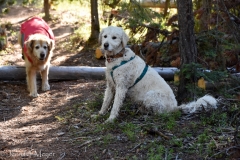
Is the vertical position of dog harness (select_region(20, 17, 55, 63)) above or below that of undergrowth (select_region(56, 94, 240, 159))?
above

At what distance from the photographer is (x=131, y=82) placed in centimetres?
588

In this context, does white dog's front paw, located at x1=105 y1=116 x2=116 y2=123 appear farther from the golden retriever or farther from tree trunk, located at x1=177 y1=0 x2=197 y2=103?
the golden retriever

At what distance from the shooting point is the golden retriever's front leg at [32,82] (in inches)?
315

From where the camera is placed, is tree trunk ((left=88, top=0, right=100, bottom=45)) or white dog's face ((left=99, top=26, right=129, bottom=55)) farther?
tree trunk ((left=88, top=0, right=100, bottom=45))

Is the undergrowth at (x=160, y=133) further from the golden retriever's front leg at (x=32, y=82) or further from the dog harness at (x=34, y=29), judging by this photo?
the dog harness at (x=34, y=29)

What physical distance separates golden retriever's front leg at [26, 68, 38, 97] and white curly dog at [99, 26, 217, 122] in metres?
2.63

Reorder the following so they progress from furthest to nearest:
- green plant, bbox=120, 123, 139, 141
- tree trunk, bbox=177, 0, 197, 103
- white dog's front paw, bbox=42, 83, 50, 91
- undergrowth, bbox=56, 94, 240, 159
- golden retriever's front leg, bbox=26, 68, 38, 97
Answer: white dog's front paw, bbox=42, 83, 50, 91
golden retriever's front leg, bbox=26, 68, 38, 97
tree trunk, bbox=177, 0, 197, 103
green plant, bbox=120, 123, 139, 141
undergrowth, bbox=56, 94, 240, 159

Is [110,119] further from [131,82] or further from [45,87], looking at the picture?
[45,87]

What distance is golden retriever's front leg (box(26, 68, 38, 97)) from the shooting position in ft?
26.2

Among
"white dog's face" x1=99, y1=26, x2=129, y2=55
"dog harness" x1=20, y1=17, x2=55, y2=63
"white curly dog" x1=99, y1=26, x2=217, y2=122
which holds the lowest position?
"white curly dog" x1=99, y1=26, x2=217, y2=122

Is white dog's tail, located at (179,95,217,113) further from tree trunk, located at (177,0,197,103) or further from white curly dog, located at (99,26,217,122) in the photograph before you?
tree trunk, located at (177,0,197,103)

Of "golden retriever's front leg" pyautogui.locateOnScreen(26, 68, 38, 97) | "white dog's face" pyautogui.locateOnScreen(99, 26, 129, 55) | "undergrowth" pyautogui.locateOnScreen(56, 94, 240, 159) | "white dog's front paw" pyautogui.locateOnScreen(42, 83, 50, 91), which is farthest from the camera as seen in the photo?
"white dog's front paw" pyautogui.locateOnScreen(42, 83, 50, 91)

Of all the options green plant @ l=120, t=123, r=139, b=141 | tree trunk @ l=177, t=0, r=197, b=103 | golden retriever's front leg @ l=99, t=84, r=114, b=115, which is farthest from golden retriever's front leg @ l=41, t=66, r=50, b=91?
tree trunk @ l=177, t=0, r=197, b=103

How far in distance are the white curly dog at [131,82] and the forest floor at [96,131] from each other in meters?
0.19
